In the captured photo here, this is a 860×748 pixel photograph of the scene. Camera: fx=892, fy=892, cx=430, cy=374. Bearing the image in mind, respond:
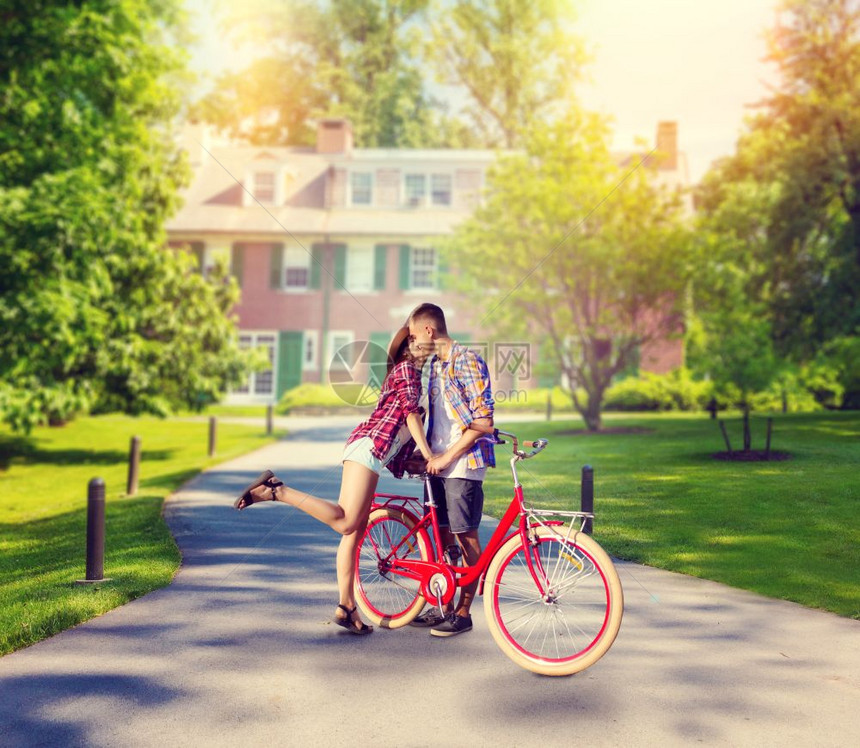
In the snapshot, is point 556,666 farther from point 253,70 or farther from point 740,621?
point 253,70

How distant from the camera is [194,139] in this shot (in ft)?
124

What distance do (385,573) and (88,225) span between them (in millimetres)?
12160

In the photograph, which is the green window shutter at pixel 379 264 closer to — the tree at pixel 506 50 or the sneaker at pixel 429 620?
the tree at pixel 506 50

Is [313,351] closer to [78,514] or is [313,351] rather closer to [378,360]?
[378,360]

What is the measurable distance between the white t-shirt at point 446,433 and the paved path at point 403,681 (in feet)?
3.42

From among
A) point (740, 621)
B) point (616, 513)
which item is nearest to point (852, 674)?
point (740, 621)

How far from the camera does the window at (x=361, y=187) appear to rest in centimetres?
3481

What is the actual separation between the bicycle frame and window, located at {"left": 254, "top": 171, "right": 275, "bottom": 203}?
104ft

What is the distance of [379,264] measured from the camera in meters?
32.2

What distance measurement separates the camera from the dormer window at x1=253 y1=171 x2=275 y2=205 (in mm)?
35906

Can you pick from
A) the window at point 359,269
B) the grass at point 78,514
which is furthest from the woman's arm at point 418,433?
the window at point 359,269

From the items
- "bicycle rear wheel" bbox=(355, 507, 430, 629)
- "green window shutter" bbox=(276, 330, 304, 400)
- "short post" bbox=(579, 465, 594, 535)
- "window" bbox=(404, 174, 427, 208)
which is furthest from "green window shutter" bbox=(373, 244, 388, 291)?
"bicycle rear wheel" bbox=(355, 507, 430, 629)

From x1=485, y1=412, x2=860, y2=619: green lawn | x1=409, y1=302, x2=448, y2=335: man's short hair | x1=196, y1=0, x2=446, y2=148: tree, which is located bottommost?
x1=485, y1=412, x2=860, y2=619: green lawn

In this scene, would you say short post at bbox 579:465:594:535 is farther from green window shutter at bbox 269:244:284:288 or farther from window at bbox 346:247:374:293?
green window shutter at bbox 269:244:284:288
